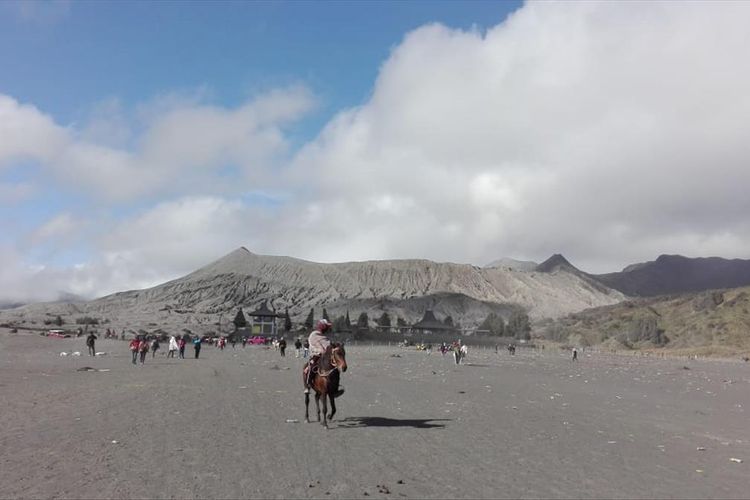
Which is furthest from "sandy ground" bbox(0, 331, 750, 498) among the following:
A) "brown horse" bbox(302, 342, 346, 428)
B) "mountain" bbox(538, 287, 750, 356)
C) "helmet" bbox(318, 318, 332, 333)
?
"mountain" bbox(538, 287, 750, 356)

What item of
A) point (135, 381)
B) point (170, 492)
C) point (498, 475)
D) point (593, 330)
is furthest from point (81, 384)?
point (593, 330)

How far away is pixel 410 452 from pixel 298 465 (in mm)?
2597

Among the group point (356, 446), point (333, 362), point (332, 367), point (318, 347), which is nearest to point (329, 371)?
point (332, 367)

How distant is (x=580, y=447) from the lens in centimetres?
1428

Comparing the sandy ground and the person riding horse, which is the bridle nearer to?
the person riding horse

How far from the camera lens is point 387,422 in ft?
55.8

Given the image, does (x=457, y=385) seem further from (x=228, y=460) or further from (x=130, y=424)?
(x=228, y=460)

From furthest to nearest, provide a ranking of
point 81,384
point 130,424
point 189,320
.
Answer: point 189,320 → point 81,384 → point 130,424

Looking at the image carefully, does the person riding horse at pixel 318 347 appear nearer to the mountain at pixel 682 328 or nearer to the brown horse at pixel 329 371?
the brown horse at pixel 329 371

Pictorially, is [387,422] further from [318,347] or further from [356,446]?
[356,446]

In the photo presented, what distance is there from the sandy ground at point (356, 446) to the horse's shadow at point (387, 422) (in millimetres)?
57

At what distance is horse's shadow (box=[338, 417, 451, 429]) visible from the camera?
53.3ft

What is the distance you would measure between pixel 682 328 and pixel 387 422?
13707 cm

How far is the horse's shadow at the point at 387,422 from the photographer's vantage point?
1624 cm
